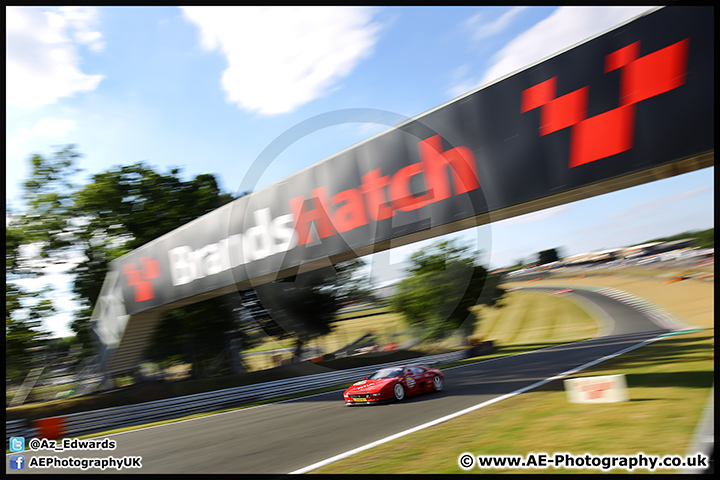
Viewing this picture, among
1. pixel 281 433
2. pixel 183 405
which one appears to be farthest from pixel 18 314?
pixel 281 433

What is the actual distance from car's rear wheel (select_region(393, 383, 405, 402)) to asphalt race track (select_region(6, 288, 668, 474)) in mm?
264

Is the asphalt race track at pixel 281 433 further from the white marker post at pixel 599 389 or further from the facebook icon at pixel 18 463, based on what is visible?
the white marker post at pixel 599 389

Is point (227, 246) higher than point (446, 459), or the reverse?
point (227, 246)

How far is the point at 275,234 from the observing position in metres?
10.0

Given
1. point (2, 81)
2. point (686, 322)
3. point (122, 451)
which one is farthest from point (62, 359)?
point (686, 322)

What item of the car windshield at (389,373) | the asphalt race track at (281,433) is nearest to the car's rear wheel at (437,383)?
the asphalt race track at (281,433)

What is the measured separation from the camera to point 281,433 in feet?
29.7

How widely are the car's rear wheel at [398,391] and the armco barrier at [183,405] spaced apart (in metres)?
3.40

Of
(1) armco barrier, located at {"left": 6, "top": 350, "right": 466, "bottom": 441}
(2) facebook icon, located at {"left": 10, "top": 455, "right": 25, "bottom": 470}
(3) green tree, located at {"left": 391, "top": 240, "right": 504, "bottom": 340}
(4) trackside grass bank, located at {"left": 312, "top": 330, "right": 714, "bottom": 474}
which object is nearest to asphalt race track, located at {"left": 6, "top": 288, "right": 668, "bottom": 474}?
(2) facebook icon, located at {"left": 10, "top": 455, "right": 25, "bottom": 470}

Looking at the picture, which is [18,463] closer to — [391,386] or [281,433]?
[281,433]

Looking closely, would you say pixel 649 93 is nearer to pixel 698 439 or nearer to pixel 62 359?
pixel 698 439

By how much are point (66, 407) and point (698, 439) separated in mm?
17214

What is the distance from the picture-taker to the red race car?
1151 centimetres

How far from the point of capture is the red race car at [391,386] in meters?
11.5
